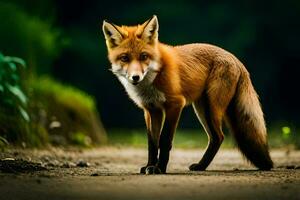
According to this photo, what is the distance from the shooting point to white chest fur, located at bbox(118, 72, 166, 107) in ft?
19.2

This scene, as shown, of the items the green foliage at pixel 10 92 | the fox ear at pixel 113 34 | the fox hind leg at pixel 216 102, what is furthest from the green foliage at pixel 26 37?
the fox hind leg at pixel 216 102

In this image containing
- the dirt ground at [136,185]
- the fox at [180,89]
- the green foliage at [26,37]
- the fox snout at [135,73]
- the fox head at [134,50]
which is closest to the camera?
the dirt ground at [136,185]

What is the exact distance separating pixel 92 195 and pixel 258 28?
1339cm

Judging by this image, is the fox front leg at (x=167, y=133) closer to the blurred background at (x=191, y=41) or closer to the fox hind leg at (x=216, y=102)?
the fox hind leg at (x=216, y=102)

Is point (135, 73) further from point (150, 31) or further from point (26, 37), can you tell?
point (26, 37)

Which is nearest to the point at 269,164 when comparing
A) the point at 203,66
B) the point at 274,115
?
the point at 203,66

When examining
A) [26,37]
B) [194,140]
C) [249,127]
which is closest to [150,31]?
[249,127]

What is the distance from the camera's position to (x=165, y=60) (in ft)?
19.8

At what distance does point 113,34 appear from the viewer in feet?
19.4

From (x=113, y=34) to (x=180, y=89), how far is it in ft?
2.72

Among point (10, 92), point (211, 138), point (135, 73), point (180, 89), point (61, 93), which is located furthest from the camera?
point (61, 93)

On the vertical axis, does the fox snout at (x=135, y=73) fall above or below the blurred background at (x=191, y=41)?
below

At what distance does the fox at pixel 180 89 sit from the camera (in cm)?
578

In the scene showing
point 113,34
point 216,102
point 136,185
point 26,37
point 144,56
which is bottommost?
point 136,185
